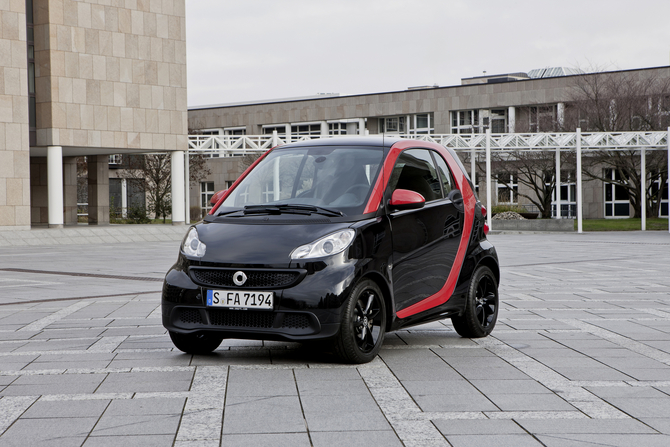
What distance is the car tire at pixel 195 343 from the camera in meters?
6.45

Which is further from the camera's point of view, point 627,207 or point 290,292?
point 627,207

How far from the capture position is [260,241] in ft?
19.7

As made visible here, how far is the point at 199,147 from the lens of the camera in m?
39.8

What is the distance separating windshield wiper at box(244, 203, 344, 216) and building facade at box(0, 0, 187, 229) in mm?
27710

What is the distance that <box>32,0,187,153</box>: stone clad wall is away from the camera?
33.8 meters

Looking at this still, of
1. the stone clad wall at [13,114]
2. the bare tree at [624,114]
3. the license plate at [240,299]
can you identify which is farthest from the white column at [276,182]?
the bare tree at [624,114]

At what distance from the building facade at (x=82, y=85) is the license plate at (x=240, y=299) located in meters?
28.1

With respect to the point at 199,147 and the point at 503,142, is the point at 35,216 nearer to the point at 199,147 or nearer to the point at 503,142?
the point at 199,147

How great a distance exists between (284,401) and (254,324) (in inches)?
41.1

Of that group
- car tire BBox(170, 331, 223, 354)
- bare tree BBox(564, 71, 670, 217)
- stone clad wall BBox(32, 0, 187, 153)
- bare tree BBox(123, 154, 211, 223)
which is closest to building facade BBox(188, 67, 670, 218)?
bare tree BBox(564, 71, 670, 217)

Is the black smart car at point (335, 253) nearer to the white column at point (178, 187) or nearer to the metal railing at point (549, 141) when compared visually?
the metal railing at point (549, 141)

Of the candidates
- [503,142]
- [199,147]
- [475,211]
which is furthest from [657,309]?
[199,147]

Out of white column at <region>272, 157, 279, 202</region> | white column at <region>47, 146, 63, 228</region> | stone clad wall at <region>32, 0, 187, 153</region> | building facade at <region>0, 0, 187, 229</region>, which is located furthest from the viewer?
white column at <region>47, 146, 63, 228</region>

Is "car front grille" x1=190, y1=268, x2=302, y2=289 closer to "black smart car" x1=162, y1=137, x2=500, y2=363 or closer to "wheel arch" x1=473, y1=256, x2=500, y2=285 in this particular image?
"black smart car" x1=162, y1=137, x2=500, y2=363
